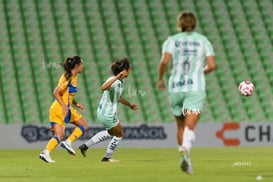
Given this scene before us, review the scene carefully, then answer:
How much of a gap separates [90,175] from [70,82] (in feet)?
13.4

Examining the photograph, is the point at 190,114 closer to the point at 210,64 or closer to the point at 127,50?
the point at 210,64

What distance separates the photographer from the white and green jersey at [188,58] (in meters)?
9.49

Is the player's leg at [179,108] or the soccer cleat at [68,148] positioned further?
the soccer cleat at [68,148]

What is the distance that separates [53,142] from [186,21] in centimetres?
447

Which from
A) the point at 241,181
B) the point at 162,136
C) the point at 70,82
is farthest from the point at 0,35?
the point at 241,181

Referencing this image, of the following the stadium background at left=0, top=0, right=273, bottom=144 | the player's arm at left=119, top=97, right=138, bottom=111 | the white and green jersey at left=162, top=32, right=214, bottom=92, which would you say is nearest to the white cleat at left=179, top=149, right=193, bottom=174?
the white and green jersey at left=162, top=32, right=214, bottom=92

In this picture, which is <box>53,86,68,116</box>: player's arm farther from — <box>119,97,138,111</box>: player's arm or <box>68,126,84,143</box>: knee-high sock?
<box>119,97,138,111</box>: player's arm

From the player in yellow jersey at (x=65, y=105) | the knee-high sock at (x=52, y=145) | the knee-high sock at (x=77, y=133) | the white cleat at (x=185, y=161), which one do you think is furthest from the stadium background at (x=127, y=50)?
the white cleat at (x=185, y=161)

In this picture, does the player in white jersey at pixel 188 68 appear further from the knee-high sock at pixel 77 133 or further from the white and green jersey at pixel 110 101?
the knee-high sock at pixel 77 133

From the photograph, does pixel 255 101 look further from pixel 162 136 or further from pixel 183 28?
pixel 183 28

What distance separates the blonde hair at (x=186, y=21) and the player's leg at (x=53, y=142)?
4283 millimetres

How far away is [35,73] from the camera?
76.2ft

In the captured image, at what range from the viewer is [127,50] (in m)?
24.4

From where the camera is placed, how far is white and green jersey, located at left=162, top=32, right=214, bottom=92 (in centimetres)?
949
